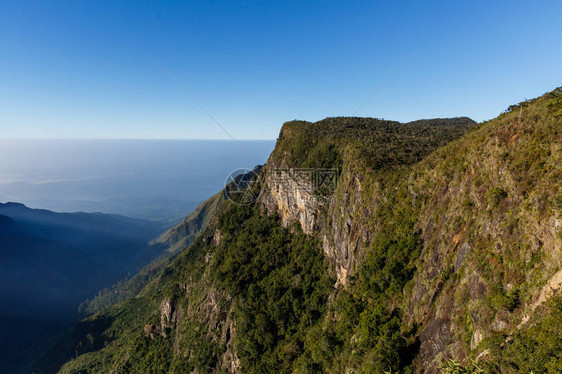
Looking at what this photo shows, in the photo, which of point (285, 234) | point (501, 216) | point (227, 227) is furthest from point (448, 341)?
point (227, 227)

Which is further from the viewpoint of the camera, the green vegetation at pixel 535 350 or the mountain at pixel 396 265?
the mountain at pixel 396 265

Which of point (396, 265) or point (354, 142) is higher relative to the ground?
point (354, 142)

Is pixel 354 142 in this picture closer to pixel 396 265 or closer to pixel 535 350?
pixel 396 265

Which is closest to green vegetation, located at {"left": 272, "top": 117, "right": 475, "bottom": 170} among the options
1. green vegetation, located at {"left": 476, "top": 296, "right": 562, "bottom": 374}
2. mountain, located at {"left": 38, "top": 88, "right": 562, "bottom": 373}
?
mountain, located at {"left": 38, "top": 88, "right": 562, "bottom": 373}

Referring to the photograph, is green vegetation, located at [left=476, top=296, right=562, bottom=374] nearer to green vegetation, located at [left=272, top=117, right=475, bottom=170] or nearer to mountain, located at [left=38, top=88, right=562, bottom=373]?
mountain, located at [left=38, top=88, right=562, bottom=373]

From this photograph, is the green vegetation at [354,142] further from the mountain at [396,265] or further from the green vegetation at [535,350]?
the green vegetation at [535,350]

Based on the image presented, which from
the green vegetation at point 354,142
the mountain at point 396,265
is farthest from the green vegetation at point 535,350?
the green vegetation at point 354,142

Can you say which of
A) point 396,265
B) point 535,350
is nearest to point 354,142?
point 396,265

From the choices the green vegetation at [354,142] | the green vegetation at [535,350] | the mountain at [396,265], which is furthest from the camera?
the green vegetation at [354,142]
